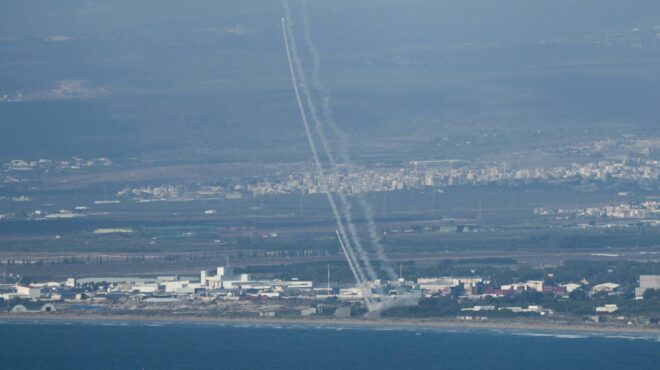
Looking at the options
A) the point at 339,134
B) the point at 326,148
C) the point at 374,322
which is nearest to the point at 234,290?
the point at 374,322

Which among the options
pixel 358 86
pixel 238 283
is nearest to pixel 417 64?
pixel 358 86

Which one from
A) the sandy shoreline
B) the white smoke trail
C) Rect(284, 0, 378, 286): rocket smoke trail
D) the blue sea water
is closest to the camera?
the blue sea water

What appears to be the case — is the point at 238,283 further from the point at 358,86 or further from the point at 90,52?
the point at 90,52

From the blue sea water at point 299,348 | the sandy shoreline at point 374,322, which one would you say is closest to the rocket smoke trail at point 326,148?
the sandy shoreline at point 374,322

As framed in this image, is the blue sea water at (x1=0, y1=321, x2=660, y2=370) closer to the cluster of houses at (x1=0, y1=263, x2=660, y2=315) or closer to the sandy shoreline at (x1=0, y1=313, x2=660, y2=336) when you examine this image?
the sandy shoreline at (x1=0, y1=313, x2=660, y2=336)

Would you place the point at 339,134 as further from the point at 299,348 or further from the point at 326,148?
the point at 299,348

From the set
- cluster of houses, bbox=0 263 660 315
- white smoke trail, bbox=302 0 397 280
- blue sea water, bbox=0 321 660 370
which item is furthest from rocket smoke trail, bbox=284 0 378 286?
blue sea water, bbox=0 321 660 370
